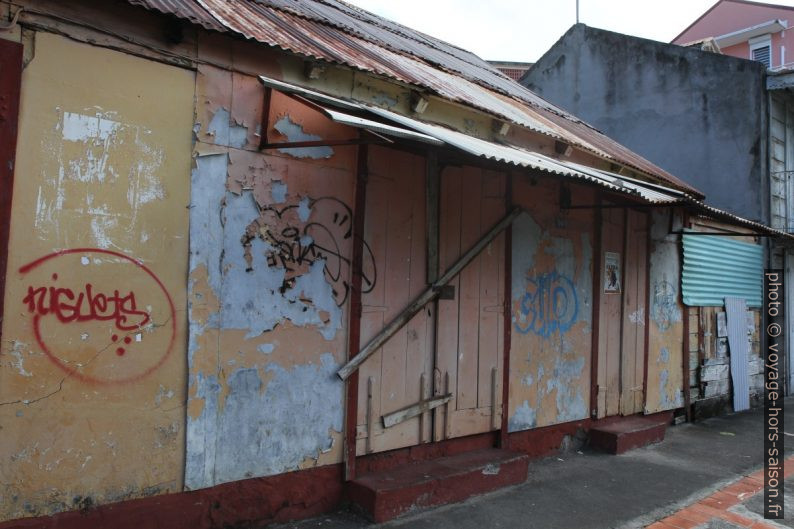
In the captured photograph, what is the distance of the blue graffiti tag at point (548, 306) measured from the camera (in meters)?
6.20

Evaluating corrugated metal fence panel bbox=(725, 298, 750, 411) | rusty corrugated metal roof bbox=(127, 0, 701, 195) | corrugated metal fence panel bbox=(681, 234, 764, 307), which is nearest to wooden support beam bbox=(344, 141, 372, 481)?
rusty corrugated metal roof bbox=(127, 0, 701, 195)

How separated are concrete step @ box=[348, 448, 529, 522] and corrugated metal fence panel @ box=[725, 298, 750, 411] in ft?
20.2

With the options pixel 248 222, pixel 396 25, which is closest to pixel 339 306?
pixel 248 222

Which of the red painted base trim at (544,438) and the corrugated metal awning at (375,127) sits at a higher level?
the corrugated metal awning at (375,127)

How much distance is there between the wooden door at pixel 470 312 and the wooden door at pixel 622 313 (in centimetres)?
204

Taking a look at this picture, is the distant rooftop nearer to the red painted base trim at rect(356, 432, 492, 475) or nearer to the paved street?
the paved street

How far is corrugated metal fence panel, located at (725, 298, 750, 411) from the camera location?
9.77 metres

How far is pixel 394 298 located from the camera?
16.1 feet

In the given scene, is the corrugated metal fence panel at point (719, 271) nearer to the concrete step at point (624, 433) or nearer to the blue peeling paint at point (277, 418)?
the concrete step at point (624, 433)

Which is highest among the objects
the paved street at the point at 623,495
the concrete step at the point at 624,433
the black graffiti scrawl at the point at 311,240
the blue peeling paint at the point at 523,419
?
the black graffiti scrawl at the point at 311,240

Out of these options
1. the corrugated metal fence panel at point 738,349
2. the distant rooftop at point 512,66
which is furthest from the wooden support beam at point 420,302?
the distant rooftop at point 512,66

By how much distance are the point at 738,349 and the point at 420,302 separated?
758cm

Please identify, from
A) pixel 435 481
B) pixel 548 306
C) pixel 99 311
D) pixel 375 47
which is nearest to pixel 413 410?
pixel 435 481

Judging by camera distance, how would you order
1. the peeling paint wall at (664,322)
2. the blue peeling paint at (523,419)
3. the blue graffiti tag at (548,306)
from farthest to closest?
the peeling paint wall at (664,322)
the blue graffiti tag at (548,306)
the blue peeling paint at (523,419)
